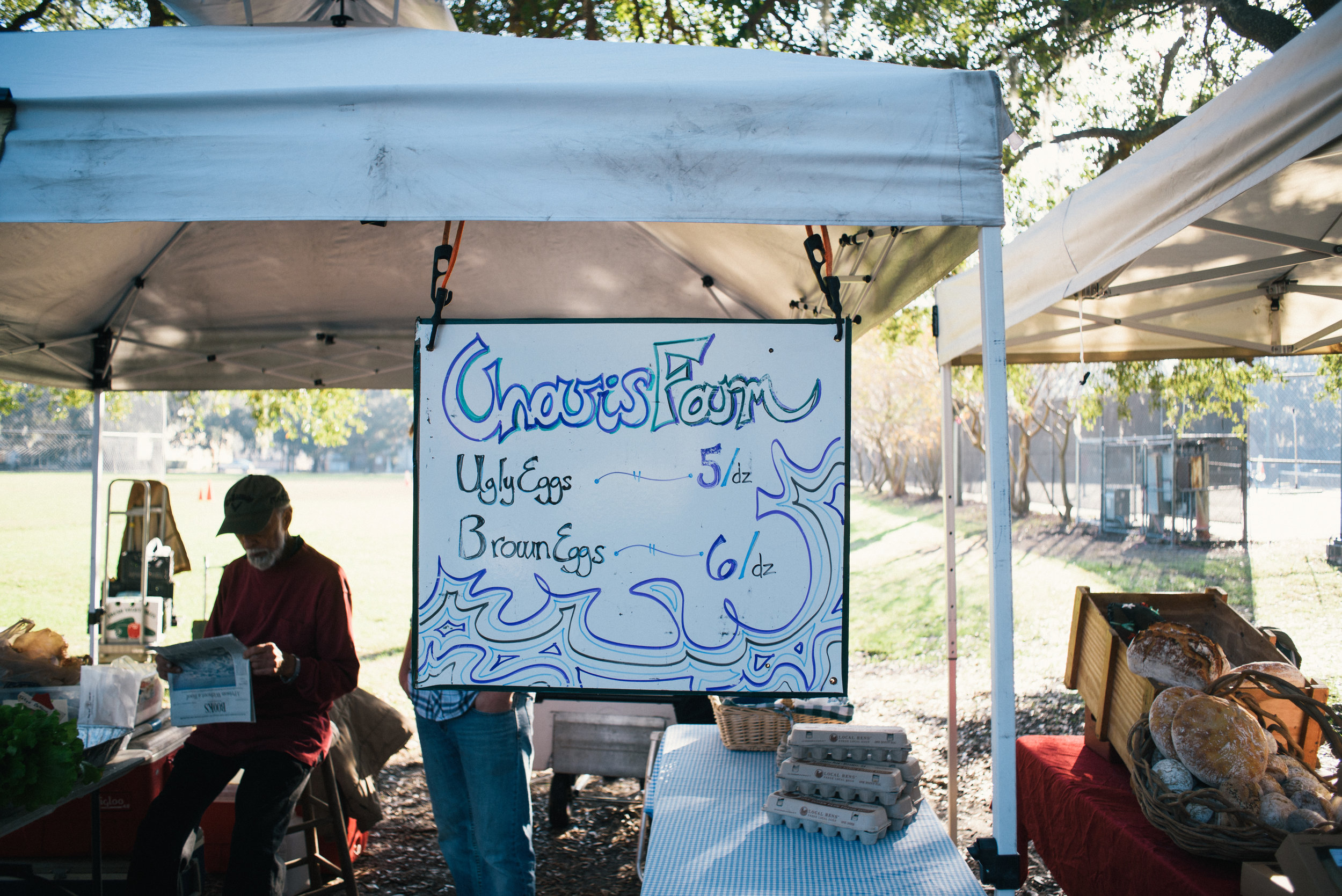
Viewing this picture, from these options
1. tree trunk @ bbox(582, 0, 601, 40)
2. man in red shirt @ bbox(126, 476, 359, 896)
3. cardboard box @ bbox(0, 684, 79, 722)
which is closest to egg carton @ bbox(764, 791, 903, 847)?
man in red shirt @ bbox(126, 476, 359, 896)

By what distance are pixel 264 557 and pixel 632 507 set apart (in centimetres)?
164

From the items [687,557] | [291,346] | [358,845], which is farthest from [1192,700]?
[291,346]

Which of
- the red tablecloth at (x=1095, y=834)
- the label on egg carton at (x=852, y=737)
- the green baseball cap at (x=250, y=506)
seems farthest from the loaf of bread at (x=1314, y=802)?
the green baseball cap at (x=250, y=506)

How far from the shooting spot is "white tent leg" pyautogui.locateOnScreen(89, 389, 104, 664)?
423 centimetres

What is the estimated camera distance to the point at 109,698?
8.57ft

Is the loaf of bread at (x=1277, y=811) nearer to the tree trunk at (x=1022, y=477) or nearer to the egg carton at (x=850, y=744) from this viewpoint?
the egg carton at (x=850, y=744)

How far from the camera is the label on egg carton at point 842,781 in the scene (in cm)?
202

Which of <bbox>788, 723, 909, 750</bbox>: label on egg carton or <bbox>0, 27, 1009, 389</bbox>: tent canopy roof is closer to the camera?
<bbox>0, 27, 1009, 389</bbox>: tent canopy roof

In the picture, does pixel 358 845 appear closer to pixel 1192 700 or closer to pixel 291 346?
pixel 291 346

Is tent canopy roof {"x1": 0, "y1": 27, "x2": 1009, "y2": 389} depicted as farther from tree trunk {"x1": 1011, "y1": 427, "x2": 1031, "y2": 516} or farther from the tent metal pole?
tree trunk {"x1": 1011, "y1": 427, "x2": 1031, "y2": 516}

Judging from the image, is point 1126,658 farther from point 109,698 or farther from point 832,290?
point 109,698

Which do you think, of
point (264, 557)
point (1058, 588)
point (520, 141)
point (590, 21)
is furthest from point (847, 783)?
point (1058, 588)

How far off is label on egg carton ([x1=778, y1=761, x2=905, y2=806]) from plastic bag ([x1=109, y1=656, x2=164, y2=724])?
223 centimetres

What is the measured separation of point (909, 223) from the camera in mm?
1656
